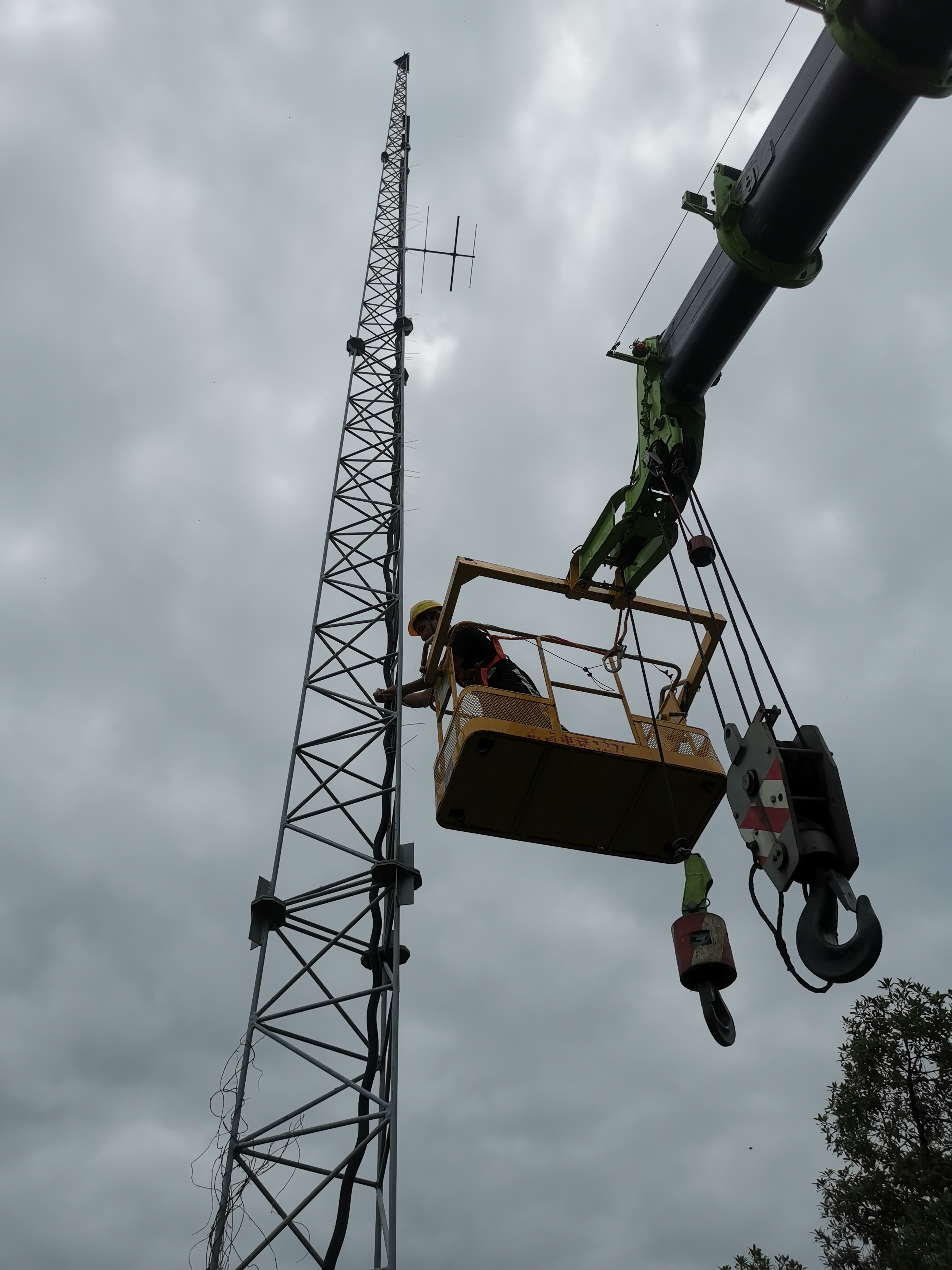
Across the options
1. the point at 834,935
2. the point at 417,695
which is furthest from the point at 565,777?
the point at 834,935

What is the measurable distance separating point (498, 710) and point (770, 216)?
4.57 metres

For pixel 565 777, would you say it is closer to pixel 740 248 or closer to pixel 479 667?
pixel 479 667

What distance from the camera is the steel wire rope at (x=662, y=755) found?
678 centimetres

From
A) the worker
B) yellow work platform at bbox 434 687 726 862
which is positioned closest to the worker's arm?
the worker

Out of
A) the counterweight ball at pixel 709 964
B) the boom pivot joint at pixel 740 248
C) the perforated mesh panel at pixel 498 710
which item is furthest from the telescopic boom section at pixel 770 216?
the counterweight ball at pixel 709 964

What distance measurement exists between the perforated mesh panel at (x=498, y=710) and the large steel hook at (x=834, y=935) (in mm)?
4236

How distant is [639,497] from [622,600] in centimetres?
147

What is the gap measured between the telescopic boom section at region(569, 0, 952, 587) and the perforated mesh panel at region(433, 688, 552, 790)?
2448mm

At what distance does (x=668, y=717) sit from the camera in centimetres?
1030

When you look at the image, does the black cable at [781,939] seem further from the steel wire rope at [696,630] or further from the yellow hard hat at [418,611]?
the yellow hard hat at [418,611]

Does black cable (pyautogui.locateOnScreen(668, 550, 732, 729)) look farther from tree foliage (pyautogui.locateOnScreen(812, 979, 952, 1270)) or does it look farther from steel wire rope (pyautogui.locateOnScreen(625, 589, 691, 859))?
tree foliage (pyautogui.locateOnScreen(812, 979, 952, 1270))

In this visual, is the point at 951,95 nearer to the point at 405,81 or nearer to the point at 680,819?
the point at 680,819

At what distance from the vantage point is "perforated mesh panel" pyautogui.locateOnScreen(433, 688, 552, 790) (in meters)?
8.73

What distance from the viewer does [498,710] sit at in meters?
8.78
